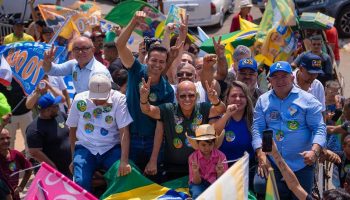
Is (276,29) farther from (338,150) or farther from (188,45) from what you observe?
(338,150)

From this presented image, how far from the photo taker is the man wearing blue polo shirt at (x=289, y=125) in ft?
22.5

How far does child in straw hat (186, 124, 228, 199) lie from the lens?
6.79 meters

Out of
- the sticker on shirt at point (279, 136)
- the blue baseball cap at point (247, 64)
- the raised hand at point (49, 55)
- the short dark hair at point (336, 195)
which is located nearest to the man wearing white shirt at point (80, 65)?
the raised hand at point (49, 55)

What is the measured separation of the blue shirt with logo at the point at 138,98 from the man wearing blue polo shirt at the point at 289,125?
993 millimetres

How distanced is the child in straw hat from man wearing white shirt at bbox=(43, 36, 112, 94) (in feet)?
6.30

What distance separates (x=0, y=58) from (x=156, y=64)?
3.44 metres

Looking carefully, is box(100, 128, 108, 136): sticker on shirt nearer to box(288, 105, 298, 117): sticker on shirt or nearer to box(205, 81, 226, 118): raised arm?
box(205, 81, 226, 118): raised arm

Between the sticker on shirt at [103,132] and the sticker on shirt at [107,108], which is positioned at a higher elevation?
the sticker on shirt at [107,108]

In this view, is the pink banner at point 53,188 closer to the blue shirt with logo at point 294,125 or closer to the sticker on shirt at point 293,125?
the blue shirt with logo at point 294,125

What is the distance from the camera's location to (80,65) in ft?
28.3

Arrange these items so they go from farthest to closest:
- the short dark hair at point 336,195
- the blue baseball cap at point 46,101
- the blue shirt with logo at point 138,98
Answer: the blue baseball cap at point 46,101
the blue shirt with logo at point 138,98
the short dark hair at point 336,195

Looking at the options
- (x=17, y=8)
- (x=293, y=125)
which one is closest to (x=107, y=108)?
(x=293, y=125)

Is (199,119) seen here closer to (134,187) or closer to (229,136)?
(229,136)

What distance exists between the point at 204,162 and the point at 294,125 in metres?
0.89
